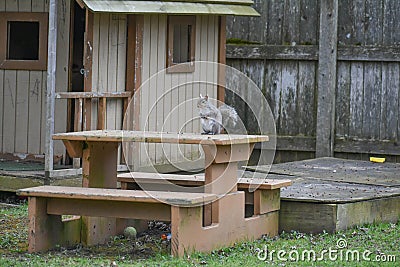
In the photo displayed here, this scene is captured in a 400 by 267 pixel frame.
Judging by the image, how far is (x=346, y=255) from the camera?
25.3 ft

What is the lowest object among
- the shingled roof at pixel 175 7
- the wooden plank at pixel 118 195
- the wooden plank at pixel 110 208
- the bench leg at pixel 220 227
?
the bench leg at pixel 220 227

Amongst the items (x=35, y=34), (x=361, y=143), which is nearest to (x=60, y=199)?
(x=35, y=34)

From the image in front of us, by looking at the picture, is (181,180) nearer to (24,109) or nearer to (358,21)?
(24,109)

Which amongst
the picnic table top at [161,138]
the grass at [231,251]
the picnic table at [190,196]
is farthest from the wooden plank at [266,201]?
the picnic table top at [161,138]

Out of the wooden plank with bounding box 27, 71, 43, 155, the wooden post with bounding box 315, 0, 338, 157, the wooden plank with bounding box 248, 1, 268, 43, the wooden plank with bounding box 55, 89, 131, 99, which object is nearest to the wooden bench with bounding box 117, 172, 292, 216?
the wooden plank with bounding box 55, 89, 131, 99

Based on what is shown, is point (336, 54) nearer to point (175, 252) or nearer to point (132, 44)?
point (132, 44)

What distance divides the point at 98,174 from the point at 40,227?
2.62 ft

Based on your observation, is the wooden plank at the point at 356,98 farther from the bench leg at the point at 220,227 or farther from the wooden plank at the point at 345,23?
the bench leg at the point at 220,227

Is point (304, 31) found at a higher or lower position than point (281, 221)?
higher

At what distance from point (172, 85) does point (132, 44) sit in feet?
3.31

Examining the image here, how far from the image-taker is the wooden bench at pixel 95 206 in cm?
747

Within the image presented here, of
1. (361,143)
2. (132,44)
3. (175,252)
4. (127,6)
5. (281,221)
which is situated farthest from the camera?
(361,143)

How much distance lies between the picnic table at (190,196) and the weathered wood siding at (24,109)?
3.30 m

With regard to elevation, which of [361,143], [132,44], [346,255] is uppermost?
[132,44]
